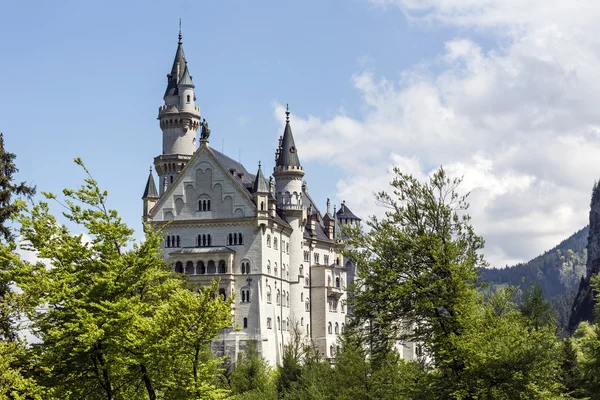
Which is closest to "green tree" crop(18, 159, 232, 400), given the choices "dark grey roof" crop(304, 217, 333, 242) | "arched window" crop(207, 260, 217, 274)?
"arched window" crop(207, 260, 217, 274)

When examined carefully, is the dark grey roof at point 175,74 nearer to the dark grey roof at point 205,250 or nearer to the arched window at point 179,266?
the dark grey roof at point 205,250

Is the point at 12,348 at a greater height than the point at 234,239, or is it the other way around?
the point at 234,239

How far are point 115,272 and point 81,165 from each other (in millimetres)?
4585

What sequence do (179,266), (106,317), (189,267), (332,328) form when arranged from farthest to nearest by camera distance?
(332,328)
(179,266)
(189,267)
(106,317)

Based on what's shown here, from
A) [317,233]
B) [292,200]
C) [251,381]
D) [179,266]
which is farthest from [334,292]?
[251,381]

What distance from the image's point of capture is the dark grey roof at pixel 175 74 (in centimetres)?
13795

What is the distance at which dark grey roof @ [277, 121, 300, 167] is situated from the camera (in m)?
134

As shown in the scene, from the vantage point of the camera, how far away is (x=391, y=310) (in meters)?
42.0

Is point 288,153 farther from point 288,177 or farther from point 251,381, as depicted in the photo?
point 251,381

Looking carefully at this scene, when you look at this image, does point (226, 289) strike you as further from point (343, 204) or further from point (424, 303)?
point (424, 303)

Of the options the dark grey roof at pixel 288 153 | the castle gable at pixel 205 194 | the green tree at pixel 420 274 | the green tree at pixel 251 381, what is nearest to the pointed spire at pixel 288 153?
the dark grey roof at pixel 288 153

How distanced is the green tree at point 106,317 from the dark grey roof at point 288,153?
95.1m

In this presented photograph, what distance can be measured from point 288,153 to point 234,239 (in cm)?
1614

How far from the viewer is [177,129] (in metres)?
136
